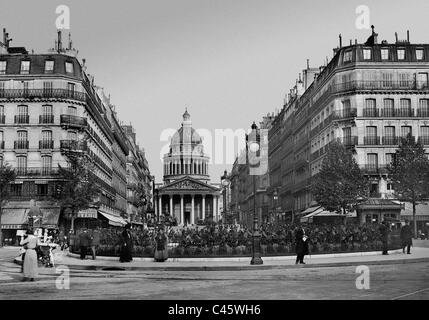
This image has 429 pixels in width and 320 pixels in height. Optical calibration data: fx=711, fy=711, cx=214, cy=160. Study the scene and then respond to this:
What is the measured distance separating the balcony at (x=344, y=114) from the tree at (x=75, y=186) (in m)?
20.5

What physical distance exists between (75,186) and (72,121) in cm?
684

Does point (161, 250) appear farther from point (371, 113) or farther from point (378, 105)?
point (378, 105)

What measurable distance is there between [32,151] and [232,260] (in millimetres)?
33395

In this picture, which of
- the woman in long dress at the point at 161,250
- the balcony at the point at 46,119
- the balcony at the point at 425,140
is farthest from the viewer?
the balcony at the point at 46,119

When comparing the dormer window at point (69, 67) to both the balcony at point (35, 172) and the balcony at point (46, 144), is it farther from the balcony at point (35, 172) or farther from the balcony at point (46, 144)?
the balcony at point (35, 172)

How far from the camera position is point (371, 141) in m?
57.7

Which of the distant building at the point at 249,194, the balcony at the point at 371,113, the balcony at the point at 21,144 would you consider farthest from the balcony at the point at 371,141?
the distant building at the point at 249,194

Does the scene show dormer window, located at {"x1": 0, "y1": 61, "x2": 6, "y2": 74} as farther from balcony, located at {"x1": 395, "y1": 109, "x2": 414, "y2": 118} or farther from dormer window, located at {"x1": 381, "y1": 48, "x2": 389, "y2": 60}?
balcony, located at {"x1": 395, "y1": 109, "x2": 414, "y2": 118}

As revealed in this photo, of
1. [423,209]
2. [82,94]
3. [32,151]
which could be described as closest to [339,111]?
[423,209]

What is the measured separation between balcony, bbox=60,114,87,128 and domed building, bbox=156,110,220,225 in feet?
319

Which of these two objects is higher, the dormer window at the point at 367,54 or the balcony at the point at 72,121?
the dormer window at the point at 367,54

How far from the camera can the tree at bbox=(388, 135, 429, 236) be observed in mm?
53031

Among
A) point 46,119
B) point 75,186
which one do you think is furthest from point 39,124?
point 75,186

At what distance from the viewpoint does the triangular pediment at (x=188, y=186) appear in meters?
166
